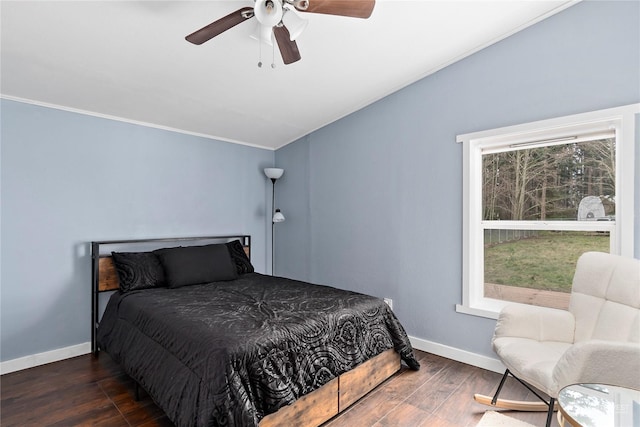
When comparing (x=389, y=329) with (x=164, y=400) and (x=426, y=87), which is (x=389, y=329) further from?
(x=426, y=87)

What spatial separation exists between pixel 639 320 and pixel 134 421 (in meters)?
3.02

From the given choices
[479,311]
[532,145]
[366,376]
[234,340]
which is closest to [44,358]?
[234,340]

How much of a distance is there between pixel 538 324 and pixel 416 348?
48.9 inches

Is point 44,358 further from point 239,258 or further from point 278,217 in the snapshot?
point 278,217

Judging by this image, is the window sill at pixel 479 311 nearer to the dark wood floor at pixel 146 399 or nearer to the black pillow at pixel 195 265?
the dark wood floor at pixel 146 399

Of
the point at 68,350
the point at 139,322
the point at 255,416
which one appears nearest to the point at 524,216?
the point at 255,416

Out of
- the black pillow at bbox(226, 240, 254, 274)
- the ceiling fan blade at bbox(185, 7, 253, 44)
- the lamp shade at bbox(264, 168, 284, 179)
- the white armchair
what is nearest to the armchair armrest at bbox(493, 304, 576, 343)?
the white armchair

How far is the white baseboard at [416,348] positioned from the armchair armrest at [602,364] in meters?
1.12

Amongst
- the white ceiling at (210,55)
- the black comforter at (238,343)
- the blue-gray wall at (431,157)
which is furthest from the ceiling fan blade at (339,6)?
the black comforter at (238,343)

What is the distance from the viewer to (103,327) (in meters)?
2.80

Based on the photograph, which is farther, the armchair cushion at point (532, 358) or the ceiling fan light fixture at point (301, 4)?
the armchair cushion at point (532, 358)

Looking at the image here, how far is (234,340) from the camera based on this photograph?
174cm

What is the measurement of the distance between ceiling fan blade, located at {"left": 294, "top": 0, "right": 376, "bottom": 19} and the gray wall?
2.53 m

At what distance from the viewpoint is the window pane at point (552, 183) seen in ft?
7.82
